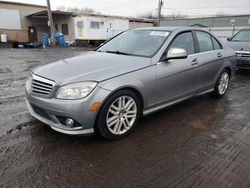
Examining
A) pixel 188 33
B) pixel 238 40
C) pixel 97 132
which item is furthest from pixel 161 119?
pixel 238 40

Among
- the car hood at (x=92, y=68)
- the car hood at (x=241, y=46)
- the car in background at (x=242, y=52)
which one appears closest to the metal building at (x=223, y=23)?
the car in background at (x=242, y=52)

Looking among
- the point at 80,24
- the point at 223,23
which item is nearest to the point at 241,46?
the point at 80,24

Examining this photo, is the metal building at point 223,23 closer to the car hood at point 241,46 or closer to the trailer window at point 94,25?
the trailer window at point 94,25

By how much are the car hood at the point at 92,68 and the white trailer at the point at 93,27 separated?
20.7 meters

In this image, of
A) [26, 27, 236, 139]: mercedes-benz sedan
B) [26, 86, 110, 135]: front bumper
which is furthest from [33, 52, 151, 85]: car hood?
[26, 86, 110, 135]: front bumper

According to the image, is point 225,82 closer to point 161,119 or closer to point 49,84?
point 161,119

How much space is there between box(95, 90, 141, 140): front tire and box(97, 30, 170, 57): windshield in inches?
35.2

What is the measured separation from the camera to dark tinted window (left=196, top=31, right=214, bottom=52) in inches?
178

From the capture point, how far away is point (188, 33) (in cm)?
430

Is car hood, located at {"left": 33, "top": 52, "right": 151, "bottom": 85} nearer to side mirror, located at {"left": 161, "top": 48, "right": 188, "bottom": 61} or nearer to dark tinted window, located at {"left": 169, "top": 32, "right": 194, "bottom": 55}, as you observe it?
side mirror, located at {"left": 161, "top": 48, "right": 188, "bottom": 61}

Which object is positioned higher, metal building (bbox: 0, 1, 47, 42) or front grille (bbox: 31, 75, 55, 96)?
metal building (bbox: 0, 1, 47, 42)

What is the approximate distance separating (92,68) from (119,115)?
0.77 metres

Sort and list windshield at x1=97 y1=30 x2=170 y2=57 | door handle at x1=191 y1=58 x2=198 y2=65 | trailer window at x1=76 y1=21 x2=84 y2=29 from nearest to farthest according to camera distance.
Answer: windshield at x1=97 y1=30 x2=170 y2=57, door handle at x1=191 y1=58 x2=198 y2=65, trailer window at x1=76 y1=21 x2=84 y2=29

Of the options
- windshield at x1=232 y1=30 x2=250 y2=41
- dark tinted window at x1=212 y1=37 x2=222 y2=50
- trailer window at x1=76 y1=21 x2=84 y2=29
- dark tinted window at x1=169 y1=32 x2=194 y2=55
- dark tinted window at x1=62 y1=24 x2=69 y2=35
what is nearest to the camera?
dark tinted window at x1=169 y1=32 x2=194 y2=55
